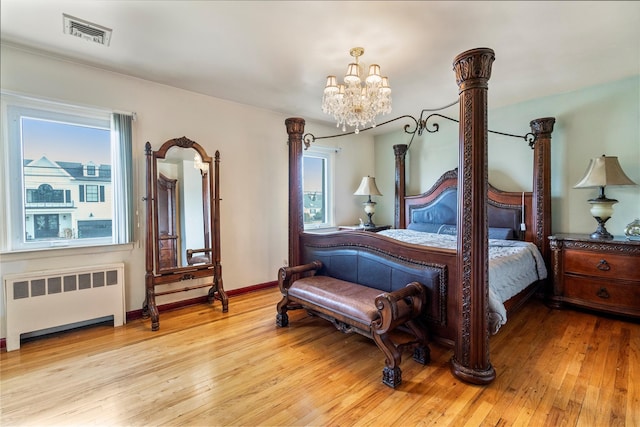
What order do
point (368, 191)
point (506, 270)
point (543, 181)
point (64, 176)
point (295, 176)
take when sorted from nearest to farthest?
point (506, 270) → point (64, 176) → point (295, 176) → point (543, 181) → point (368, 191)

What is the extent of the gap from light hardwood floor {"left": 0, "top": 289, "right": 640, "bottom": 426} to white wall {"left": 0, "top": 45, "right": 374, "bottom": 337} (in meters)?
0.75

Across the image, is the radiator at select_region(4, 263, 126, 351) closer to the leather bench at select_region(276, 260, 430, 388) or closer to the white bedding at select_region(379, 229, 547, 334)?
the leather bench at select_region(276, 260, 430, 388)

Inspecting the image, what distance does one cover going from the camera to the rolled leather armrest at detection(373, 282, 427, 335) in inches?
76.8

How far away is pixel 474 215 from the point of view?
1.92 meters

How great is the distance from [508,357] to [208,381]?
7.36ft

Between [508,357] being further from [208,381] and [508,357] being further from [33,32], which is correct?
[33,32]

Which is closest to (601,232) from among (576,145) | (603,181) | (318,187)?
(603,181)

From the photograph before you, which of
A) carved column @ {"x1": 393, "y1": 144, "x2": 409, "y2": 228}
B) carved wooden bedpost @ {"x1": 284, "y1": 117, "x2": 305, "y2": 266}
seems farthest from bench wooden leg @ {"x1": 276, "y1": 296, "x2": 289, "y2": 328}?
carved column @ {"x1": 393, "y1": 144, "x2": 409, "y2": 228}

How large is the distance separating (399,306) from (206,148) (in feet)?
9.45

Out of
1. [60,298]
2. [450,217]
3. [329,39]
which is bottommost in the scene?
[60,298]

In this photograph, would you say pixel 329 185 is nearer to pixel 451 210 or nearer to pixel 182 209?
pixel 451 210

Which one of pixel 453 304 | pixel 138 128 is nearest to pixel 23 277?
pixel 138 128

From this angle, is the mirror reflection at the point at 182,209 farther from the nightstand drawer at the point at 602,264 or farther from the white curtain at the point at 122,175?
the nightstand drawer at the point at 602,264

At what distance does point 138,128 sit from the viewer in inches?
123
